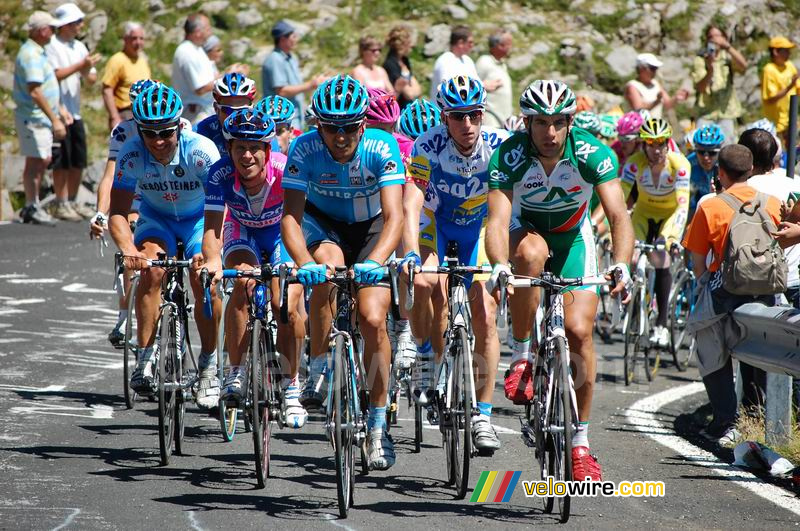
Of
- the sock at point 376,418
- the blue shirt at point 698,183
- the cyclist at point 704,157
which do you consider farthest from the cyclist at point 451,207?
the blue shirt at point 698,183

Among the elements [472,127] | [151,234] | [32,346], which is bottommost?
[32,346]

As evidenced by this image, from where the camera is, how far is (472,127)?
8867 mm

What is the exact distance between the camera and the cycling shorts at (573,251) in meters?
8.37

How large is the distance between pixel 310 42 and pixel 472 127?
57.5ft

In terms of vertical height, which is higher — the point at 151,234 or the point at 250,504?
the point at 151,234

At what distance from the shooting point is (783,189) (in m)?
9.69

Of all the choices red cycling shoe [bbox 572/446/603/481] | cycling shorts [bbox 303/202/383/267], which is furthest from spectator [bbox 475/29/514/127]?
red cycling shoe [bbox 572/446/603/481]

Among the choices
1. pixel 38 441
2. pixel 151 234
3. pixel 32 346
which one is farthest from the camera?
pixel 32 346

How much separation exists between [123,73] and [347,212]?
416 inches

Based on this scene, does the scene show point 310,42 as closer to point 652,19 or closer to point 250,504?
point 652,19

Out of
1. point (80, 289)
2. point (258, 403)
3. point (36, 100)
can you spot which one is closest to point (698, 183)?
point (80, 289)

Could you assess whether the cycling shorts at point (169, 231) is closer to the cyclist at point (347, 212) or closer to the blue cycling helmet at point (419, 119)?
the cyclist at point (347, 212)

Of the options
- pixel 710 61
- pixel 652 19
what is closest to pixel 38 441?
pixel 710 61

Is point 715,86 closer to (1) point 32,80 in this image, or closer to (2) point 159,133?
(1) point 32,80
